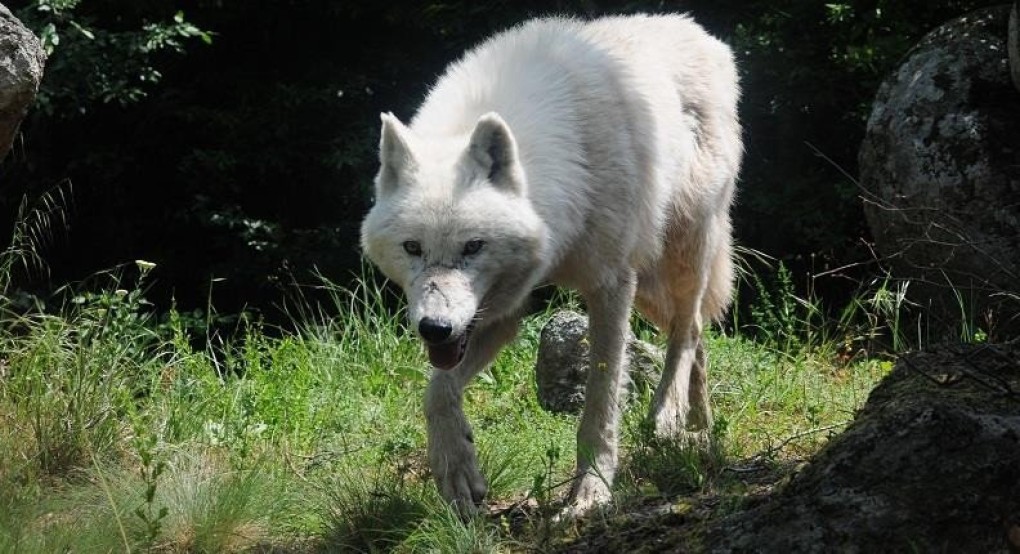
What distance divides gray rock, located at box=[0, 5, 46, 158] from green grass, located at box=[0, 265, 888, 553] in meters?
0.77

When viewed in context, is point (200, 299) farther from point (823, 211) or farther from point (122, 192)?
point (823, 211)

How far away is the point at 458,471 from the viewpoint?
13.7 feet

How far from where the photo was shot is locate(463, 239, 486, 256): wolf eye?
3.86 meters

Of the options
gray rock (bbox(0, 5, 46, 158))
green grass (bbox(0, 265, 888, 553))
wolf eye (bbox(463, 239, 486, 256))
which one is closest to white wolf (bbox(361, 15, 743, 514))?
wolf eye (bbox(463, 239, 486, 256))

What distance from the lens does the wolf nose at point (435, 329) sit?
363 cm

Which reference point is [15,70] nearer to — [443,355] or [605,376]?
[443,355]

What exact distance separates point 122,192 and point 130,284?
71cm

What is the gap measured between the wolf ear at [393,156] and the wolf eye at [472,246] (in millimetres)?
364

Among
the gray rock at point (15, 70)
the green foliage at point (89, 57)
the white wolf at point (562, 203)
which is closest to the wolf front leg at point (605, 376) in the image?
the white wolf at point (562, 203)

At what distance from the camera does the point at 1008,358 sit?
3.00 meters

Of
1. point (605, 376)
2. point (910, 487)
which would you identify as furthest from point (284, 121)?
point (910, 487)

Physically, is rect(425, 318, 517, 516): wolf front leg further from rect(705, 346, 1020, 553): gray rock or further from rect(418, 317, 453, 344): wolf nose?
rect(705, 346, 1020, 553): gray rock

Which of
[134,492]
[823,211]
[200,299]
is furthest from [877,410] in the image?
[200,299]

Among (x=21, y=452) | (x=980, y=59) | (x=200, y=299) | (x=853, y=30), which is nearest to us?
(x=21, y=452)
